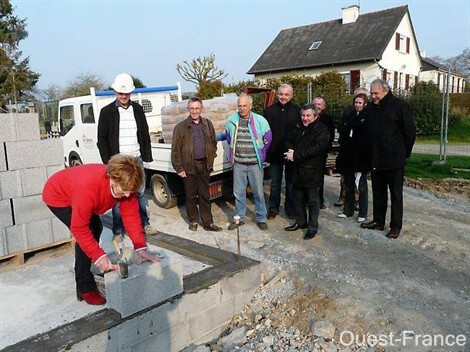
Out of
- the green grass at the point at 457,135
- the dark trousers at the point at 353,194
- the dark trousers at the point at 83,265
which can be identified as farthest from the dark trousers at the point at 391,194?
the green grass at the point at 457,135

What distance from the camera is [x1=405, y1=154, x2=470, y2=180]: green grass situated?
9.07 metres

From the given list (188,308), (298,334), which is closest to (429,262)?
(298,334)

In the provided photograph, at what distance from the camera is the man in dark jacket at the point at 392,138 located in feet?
16.8

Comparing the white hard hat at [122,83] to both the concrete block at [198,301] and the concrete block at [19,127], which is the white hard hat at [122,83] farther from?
the concrete block at [198,301]

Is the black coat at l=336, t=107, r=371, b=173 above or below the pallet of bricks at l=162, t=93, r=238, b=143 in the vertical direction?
below

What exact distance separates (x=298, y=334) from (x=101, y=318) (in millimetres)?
1690

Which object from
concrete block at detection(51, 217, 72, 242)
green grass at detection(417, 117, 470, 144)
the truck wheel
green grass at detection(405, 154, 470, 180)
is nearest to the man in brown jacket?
the truck wheel

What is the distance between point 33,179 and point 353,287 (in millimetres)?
3580

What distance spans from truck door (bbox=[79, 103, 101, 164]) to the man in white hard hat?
4042mm

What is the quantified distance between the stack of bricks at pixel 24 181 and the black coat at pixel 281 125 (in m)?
3.01

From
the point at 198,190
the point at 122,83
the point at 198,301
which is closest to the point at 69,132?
the point at 198,190

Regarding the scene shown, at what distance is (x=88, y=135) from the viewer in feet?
29.7

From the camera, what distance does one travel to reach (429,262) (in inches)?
181

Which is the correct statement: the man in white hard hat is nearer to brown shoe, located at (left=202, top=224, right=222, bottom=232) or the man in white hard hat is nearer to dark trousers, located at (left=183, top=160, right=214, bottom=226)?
dark trousers, located at (left=183, top=160, right=214, bottom=226)
